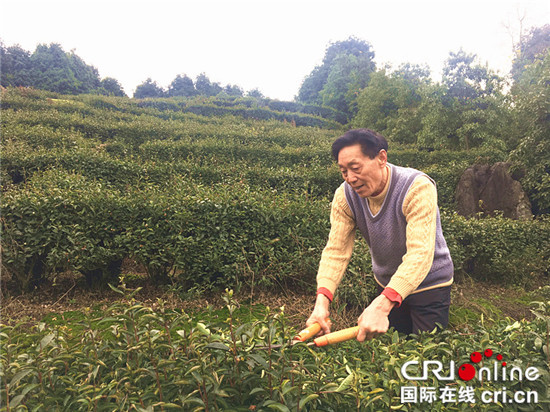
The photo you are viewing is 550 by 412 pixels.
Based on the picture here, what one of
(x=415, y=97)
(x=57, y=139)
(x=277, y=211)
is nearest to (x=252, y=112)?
(x=415, y=97)

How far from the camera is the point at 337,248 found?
2264 millimetres

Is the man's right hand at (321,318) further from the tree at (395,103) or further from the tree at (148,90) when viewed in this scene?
the tree at (148,90)

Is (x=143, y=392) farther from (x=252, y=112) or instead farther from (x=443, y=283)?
(x=252, y=112)

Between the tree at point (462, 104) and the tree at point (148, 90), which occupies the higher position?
the tree at point (148, 90)

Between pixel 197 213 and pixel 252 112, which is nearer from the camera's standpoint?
pixel 197 213

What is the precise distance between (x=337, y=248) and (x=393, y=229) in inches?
15.9

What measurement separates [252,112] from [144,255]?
23531mm

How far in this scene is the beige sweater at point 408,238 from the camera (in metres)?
1.82

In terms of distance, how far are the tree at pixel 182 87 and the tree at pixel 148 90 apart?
1.63 m

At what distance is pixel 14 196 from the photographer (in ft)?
14.6

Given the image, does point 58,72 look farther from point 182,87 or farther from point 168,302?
point 168,302

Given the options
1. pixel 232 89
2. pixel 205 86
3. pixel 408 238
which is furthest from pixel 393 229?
pixel 232 89

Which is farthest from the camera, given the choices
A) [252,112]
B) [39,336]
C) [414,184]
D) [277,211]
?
[252,112]

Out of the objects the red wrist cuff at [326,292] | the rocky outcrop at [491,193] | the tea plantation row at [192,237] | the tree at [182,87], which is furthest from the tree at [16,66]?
the red wrist cuff at [326,292]
